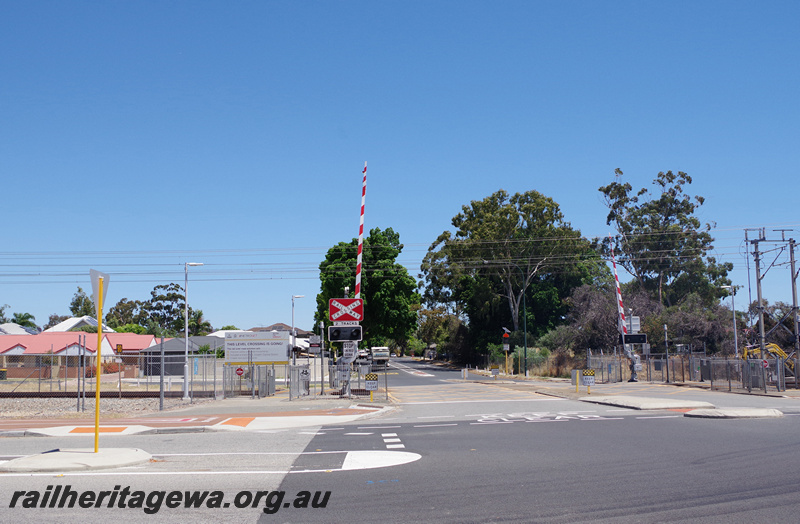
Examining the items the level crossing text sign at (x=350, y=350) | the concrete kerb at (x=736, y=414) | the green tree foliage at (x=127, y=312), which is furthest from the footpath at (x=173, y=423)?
the green tree foliage at (x=127, y=312)

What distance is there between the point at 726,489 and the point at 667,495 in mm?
936

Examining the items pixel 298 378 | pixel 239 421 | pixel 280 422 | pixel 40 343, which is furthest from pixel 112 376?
pixel 280 422

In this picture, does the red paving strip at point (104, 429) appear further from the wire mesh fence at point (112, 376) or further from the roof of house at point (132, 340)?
the roof of house at point (132, 340)

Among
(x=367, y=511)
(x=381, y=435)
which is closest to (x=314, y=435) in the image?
(x=381, y=435)

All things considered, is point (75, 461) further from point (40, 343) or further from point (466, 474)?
point (40, 343)

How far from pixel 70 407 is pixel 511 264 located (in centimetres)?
4545

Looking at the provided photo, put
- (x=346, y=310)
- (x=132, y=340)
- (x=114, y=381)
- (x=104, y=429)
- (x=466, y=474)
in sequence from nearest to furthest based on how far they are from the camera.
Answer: (x=466, y=474), (x=104, y=429), (x=346, y=310), (x=114, y=381), (x=132, y=340)

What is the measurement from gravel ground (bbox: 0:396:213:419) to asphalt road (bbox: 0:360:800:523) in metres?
8.02

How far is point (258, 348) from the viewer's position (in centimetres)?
4350

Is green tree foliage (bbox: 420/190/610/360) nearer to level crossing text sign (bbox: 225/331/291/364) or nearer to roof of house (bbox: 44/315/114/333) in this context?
level crossing text sign (bbox: 225/331/291/364)

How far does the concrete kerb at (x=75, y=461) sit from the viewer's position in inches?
401

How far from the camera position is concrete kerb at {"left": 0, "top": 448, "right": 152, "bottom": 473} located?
1020cm

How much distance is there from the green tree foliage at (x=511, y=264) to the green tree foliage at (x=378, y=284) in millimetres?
6820

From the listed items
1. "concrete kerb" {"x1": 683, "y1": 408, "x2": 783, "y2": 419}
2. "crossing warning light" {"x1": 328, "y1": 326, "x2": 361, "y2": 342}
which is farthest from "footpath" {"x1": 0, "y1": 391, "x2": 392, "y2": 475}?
"concrete kerb" {"x1": 683, "y1": 408, "x2": 783, "y2": 419}
